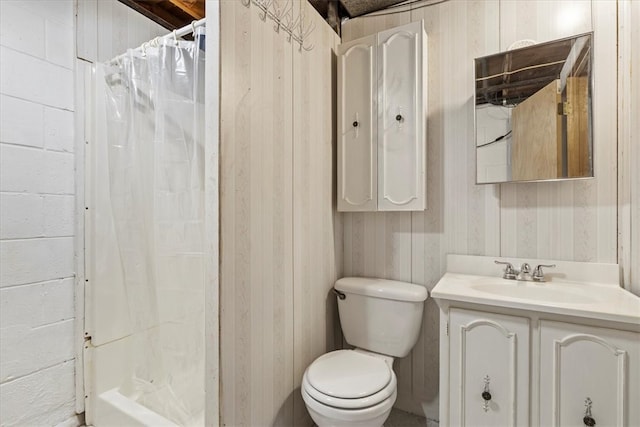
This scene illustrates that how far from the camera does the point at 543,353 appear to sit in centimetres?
111

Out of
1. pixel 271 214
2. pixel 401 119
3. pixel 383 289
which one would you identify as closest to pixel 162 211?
pixel 271 214

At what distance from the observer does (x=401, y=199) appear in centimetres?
166

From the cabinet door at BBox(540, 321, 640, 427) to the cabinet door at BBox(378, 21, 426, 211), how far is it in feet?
2.61

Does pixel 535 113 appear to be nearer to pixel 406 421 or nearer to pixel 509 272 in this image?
pixel 509 272

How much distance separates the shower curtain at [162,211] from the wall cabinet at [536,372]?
1.05m

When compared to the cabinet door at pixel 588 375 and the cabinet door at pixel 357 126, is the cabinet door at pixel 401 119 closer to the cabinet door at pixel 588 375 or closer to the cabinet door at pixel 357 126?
the cabinet door at pixel 357 126

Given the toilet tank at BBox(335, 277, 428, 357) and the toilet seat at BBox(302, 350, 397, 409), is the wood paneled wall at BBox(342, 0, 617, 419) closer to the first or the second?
the toilet tank at BBox(335, 277, 428, 357)

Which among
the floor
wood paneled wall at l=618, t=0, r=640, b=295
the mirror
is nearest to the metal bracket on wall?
the mirror

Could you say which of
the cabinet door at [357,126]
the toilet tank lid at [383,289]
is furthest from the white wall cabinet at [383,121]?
the toilet tank lid at [383,289]

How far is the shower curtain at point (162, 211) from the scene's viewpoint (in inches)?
48.9

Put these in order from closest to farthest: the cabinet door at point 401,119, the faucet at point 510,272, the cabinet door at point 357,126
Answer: the faucet at point 510,272
the cabinet door at point 401,119
the cabinet door at point 357,126

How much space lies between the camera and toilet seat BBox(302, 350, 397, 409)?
1.19 m

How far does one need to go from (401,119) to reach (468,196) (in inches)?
21.2

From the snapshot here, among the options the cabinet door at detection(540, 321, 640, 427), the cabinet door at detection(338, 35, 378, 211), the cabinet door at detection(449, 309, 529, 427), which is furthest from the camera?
the cabinet door at detection(338, 35, 378, 211)
